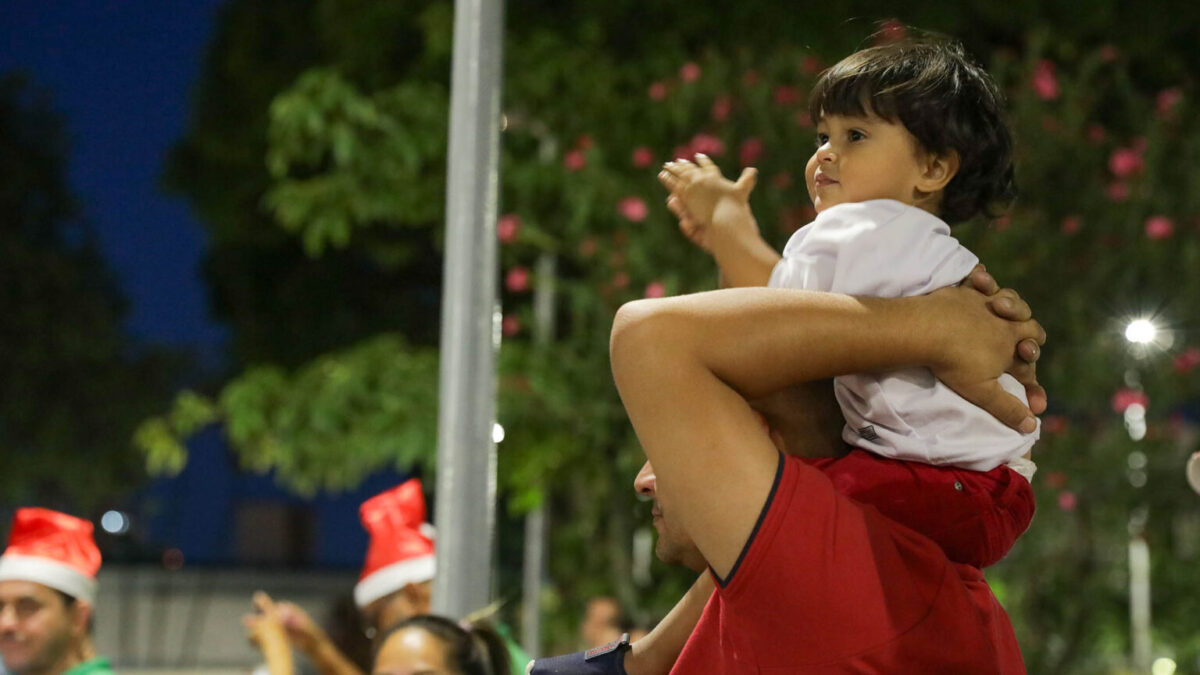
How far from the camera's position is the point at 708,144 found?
8312 millimetres

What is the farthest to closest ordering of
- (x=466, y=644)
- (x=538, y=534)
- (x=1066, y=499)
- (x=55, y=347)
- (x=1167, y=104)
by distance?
(x=55, y=347) → (x=538, y=534) → (x=1167, y=104) → (x=1066, y=499) → (x=466, y=644)

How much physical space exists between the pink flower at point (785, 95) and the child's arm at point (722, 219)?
6.45 m

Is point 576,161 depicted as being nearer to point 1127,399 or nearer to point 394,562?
point 1127,399

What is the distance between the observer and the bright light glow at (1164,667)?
8.99 metres

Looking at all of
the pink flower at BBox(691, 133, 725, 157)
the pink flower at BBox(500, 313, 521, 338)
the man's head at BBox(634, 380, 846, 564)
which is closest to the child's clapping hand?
the man's head at BBox(634, 380, 846, 564)

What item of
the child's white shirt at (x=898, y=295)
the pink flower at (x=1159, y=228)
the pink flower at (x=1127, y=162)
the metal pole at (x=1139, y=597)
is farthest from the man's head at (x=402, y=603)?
the metal pole at (x=1139, y=597)

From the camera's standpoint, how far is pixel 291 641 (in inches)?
167

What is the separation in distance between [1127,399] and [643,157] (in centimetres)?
284

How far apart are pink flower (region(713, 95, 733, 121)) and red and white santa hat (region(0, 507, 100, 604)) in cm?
473

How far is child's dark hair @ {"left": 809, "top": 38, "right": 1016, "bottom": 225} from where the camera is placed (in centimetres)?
186

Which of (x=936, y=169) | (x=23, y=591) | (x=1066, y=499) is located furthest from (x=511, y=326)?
(x=936, y=169)

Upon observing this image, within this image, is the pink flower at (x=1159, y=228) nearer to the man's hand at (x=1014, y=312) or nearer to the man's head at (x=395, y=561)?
the man's head at (x=395, y=561)

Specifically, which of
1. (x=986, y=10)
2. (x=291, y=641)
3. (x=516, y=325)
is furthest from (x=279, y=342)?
(x=291, y=641)

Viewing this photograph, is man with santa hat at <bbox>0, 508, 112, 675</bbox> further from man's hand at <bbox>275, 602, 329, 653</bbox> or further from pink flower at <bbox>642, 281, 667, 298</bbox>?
pink flower at <bbox>642, 281, 667, 298</bbox>
